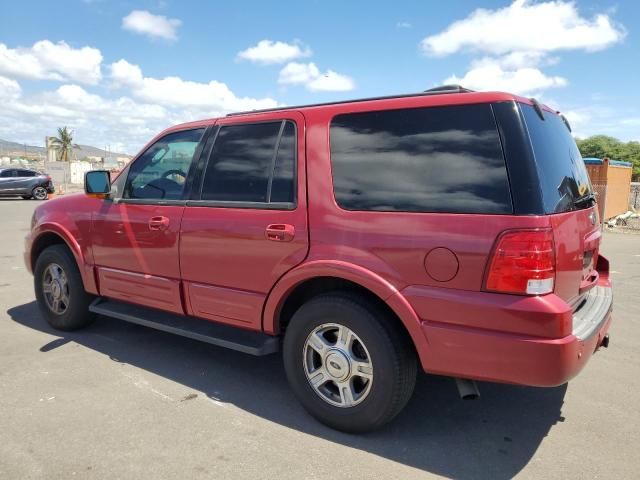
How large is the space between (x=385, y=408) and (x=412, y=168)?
53.1 inches

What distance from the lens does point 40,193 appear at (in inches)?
965

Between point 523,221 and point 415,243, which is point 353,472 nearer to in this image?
point 415,243

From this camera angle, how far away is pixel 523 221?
96.6 inches

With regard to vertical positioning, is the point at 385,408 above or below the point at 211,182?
below

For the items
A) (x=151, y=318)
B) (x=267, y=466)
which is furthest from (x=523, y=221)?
(x=151, y=318)

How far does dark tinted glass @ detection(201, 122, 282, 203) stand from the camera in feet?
11.2

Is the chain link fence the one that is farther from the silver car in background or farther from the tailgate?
the silver car in background

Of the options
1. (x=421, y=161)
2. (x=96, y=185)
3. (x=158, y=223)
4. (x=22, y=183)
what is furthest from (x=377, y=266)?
(x=22, y=183)

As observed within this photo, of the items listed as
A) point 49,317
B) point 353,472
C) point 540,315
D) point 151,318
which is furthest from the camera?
point 49,317

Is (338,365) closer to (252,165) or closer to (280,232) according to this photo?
(280,232)

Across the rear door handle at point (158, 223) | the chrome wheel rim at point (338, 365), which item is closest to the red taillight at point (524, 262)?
the chrome wheel rim at point (338, 365)

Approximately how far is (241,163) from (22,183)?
2406cm

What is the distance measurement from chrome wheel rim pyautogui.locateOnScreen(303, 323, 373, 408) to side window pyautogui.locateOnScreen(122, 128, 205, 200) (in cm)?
157

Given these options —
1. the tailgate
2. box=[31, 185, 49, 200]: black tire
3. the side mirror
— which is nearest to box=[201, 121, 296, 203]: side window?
the side mirror
